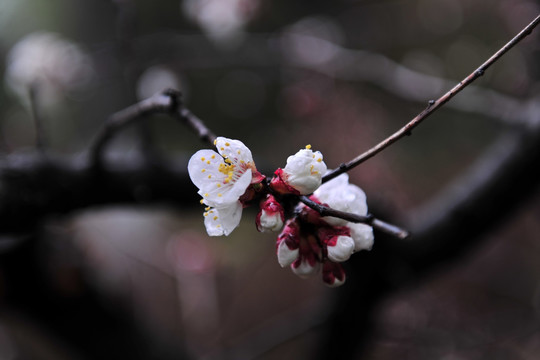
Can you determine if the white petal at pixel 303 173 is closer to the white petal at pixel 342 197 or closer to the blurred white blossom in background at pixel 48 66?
the white petal at pixel 342 197

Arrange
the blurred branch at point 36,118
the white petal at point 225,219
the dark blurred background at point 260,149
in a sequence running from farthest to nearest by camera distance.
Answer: the dark blurred background at point 260,149
the blurred branch at point 36,118
the white petal at point 225,219

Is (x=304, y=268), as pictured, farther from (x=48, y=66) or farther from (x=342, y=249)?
(x=48, y=66)

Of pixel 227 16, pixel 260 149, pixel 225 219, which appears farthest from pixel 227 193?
pixel 260 149

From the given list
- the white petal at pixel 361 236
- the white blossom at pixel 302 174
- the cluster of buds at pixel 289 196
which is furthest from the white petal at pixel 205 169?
the white petal at pixel 361 236

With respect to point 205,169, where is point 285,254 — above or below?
below

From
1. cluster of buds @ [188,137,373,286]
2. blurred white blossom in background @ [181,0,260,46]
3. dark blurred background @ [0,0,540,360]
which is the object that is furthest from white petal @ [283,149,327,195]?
blurred white blossom in background @ [181,0,260,46]
